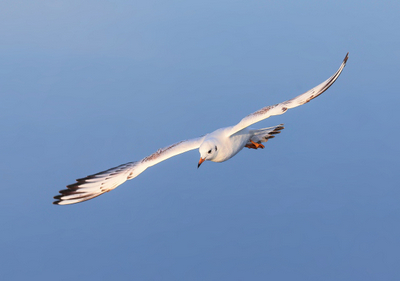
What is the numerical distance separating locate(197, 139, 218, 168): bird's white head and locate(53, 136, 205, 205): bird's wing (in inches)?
15.4

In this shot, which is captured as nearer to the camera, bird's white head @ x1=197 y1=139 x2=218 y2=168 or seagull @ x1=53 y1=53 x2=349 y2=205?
seagull @ x1=53 y1=53 x2=349 y2=205

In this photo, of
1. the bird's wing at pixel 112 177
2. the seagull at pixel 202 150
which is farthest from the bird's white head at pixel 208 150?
the bird's wing at pixel 112 177

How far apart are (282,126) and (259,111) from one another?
2.21 m

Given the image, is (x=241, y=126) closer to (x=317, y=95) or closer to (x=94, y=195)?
(x=317, y=95)

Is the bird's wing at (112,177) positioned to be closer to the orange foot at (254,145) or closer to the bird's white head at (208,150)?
the bird's white head at (208,150)

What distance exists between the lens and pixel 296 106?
460 inches

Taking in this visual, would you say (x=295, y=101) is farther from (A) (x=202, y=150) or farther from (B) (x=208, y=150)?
(A) (x=202, y=150)

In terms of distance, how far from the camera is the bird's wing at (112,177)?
13070 mm

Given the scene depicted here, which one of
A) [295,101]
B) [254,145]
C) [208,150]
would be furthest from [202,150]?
[295,101]

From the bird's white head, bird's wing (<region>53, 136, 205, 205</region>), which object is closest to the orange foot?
bird's wing (<region>53, 136, 205, 205</region>)

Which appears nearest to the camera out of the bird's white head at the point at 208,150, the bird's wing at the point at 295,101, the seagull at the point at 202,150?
the bird's wing at the point at 295,101

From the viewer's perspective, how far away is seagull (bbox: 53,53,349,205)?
478 inches

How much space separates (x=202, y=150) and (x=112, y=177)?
239cm

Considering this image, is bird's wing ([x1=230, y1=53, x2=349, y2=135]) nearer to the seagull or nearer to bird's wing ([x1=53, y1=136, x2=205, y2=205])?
the seagull
